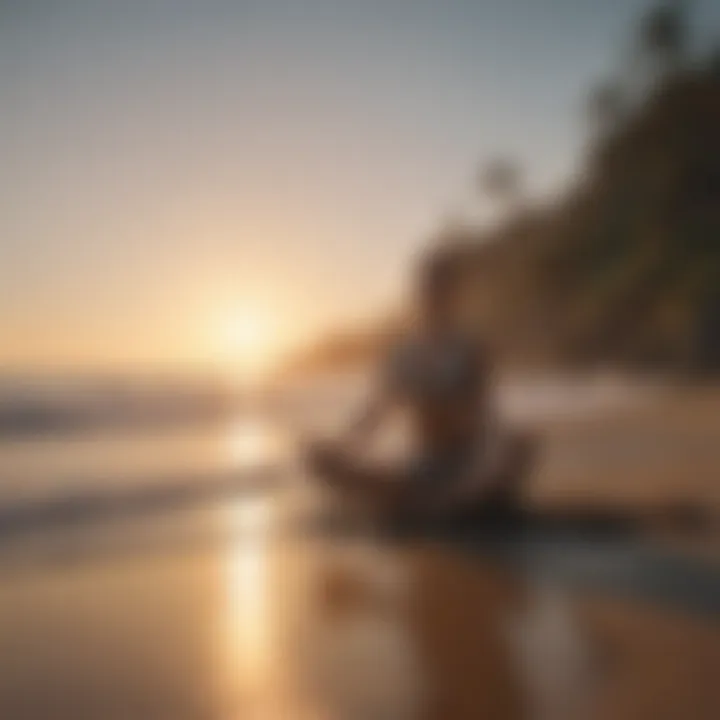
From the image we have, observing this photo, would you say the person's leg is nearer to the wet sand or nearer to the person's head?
the wet sand

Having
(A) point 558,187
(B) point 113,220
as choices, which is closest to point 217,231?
(B) point 113,220

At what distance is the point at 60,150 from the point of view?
1.07 m

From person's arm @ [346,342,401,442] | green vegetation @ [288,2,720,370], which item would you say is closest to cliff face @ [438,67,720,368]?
green vegetation @ [288,2,720,370]

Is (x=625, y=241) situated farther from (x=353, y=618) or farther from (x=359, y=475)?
(x=353, y=618)

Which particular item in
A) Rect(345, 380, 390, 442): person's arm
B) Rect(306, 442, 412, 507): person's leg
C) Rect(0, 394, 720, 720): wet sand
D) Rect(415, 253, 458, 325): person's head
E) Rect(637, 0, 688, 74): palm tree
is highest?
Rect(637, 0, 688, 74): palm tree

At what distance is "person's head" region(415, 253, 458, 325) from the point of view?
1.03 m

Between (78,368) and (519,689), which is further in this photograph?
(78,368)

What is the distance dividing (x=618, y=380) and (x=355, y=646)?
0.45 metres

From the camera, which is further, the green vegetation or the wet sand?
the green vegetation

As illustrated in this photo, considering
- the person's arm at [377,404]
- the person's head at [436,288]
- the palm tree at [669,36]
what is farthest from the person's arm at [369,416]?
the palm tree at [669,36]

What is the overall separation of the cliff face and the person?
41 millimetres

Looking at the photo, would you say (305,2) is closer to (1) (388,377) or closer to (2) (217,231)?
(2) (217,231)

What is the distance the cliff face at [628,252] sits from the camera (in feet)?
3.46

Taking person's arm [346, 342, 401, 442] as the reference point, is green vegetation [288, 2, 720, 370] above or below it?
above
